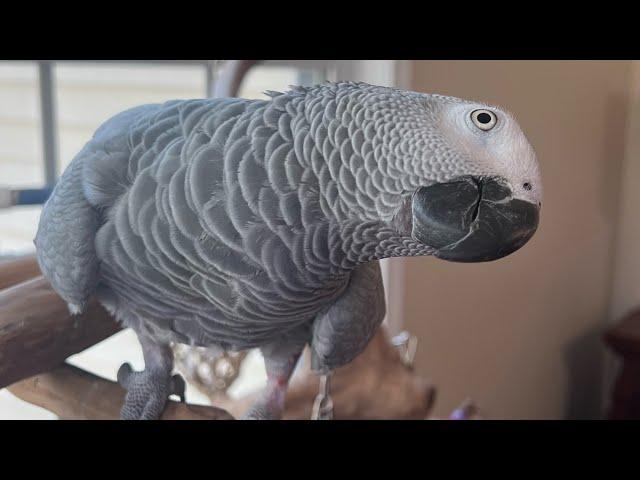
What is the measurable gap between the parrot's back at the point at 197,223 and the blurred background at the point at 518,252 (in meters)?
0.31

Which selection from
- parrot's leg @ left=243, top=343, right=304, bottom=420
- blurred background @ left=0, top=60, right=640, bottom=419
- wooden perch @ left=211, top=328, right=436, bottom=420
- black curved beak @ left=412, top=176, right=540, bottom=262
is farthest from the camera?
blurred background @ left=0, top=60, right=640, bottom=419

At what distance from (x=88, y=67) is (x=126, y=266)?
87 cm

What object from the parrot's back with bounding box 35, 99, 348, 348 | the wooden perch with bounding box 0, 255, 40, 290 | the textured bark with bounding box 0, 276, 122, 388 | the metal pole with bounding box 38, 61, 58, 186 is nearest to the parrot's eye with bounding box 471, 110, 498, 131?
the parrot's back with bounding box 35, 99, 348, 348

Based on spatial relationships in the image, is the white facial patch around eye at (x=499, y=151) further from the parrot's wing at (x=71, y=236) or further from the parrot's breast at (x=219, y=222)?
the parrot's wing at (x=71, y=236)

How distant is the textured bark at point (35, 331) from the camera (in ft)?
2.21

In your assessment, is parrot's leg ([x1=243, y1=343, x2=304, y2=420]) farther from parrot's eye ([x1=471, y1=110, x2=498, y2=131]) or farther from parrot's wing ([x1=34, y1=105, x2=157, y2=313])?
parrot's eye ([x1=471, y1=110, x2=498, y2=131])

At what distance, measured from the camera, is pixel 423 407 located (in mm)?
1100

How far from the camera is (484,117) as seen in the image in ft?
1.42

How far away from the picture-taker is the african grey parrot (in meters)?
0.43

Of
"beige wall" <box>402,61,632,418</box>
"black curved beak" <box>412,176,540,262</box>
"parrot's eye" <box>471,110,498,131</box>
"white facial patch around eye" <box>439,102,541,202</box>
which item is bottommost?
"beige wall" <box>402,61,632,418</box>

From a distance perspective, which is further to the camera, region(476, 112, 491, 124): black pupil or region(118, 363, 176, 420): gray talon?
region(118, 363, 176, 420): gray talon

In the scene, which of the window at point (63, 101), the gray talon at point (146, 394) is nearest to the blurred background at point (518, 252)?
the window at point (63, 101)

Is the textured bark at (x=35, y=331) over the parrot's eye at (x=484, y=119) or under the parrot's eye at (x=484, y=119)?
under

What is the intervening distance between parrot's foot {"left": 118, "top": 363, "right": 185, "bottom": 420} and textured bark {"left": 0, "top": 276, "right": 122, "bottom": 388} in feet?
0.42
